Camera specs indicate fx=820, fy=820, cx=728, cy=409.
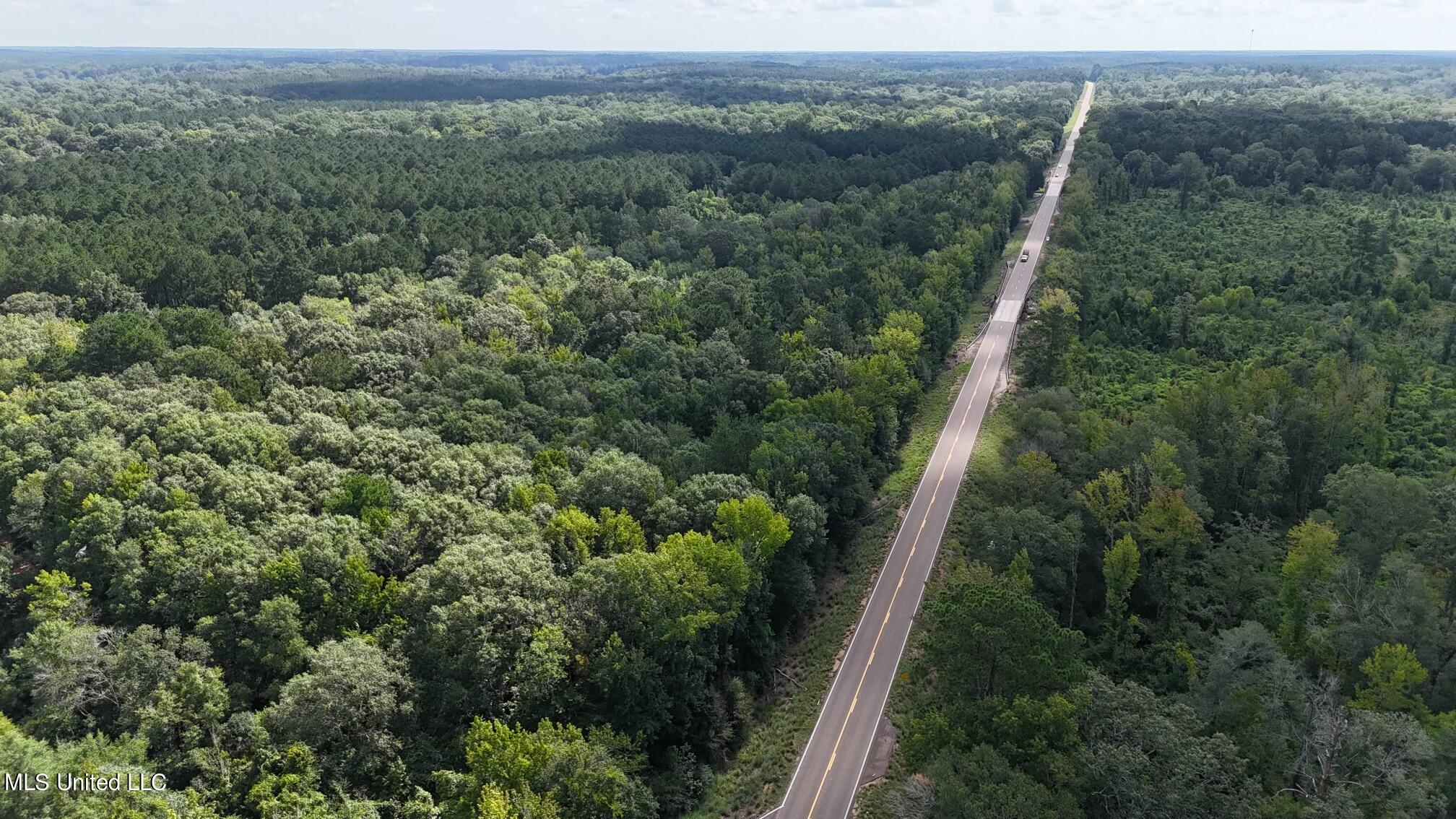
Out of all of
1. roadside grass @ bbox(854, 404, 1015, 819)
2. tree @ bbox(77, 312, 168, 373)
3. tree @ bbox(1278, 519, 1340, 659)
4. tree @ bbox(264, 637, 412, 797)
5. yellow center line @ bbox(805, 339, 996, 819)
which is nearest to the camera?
tree @ bbox(264, 637, 412, 797)

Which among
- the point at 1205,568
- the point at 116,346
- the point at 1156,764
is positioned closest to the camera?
the point at 1156,764

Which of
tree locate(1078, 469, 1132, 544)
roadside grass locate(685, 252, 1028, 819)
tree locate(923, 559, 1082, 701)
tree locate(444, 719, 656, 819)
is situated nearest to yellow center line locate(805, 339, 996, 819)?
roadside grass locate(685, 252, 1028, 819)

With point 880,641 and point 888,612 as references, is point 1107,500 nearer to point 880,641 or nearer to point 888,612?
point 888,612

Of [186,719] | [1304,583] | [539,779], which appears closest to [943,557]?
[1304,583]

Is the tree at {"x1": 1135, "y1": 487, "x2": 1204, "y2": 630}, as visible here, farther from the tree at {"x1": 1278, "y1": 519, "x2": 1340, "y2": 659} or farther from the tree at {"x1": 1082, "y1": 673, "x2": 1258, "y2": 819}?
the tree at {"x1": 1082, "y1": 673, "x2": 1258, "y2": 819}

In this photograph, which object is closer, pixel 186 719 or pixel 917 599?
pixel 186 719

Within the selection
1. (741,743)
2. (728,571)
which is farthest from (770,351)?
(741,743)

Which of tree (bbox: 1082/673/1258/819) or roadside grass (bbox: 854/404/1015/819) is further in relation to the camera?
roadside grass (bbox: 854/404/1015/819)
